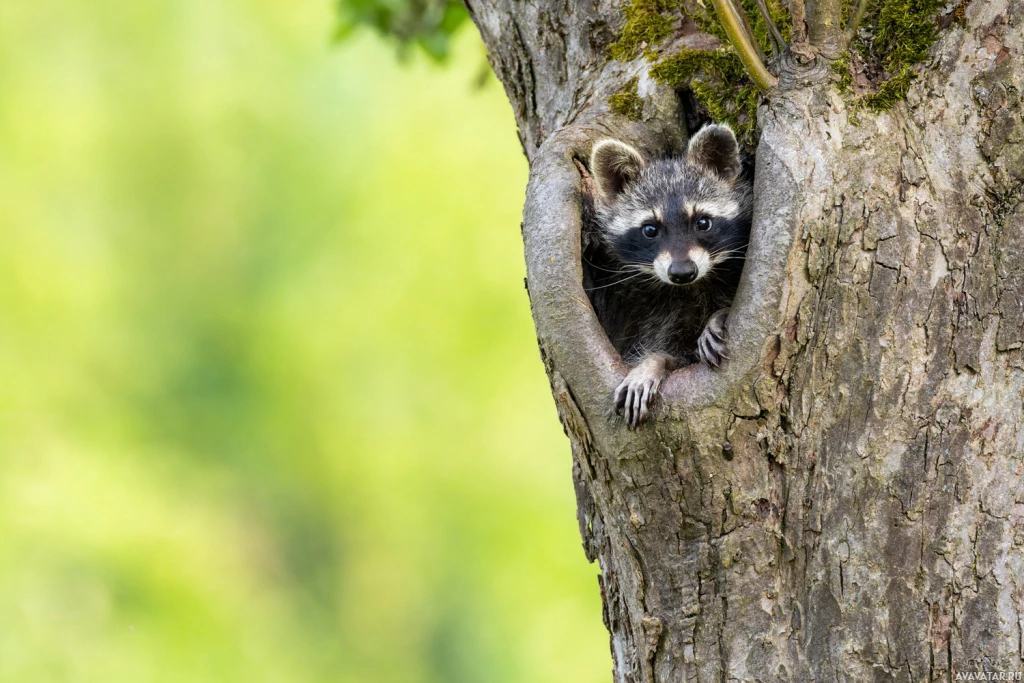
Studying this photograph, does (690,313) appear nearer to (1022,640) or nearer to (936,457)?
(936,457)

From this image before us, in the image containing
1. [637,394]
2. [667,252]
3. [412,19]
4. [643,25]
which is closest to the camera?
[637,394]

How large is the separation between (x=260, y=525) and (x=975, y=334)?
698 cm

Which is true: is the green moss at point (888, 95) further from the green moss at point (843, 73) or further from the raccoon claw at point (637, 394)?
the raccoon claw at point (637, 394)

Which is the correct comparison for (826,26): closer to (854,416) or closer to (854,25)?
(854,25)

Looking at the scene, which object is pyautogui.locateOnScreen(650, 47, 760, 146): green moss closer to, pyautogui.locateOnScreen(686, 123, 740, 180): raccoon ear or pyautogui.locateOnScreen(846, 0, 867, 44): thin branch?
pyautogui.locateOnScreen(686, 123, 740, 180): raccoon ear

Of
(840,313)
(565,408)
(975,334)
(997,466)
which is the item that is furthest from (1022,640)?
(565,408)

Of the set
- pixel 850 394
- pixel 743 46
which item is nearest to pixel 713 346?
pixel 850 394

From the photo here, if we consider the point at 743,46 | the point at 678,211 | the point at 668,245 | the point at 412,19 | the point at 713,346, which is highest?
the point at 412,19

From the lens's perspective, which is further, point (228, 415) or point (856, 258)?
point (228, 415)

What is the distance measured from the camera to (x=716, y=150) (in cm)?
287

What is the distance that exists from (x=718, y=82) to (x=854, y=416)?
3.15ft

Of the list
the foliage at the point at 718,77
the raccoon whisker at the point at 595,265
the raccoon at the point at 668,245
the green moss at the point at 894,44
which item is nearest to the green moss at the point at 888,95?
the green moss at the point at 894,44

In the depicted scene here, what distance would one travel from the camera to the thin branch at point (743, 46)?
2.24 metres

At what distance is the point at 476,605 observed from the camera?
741 cm
